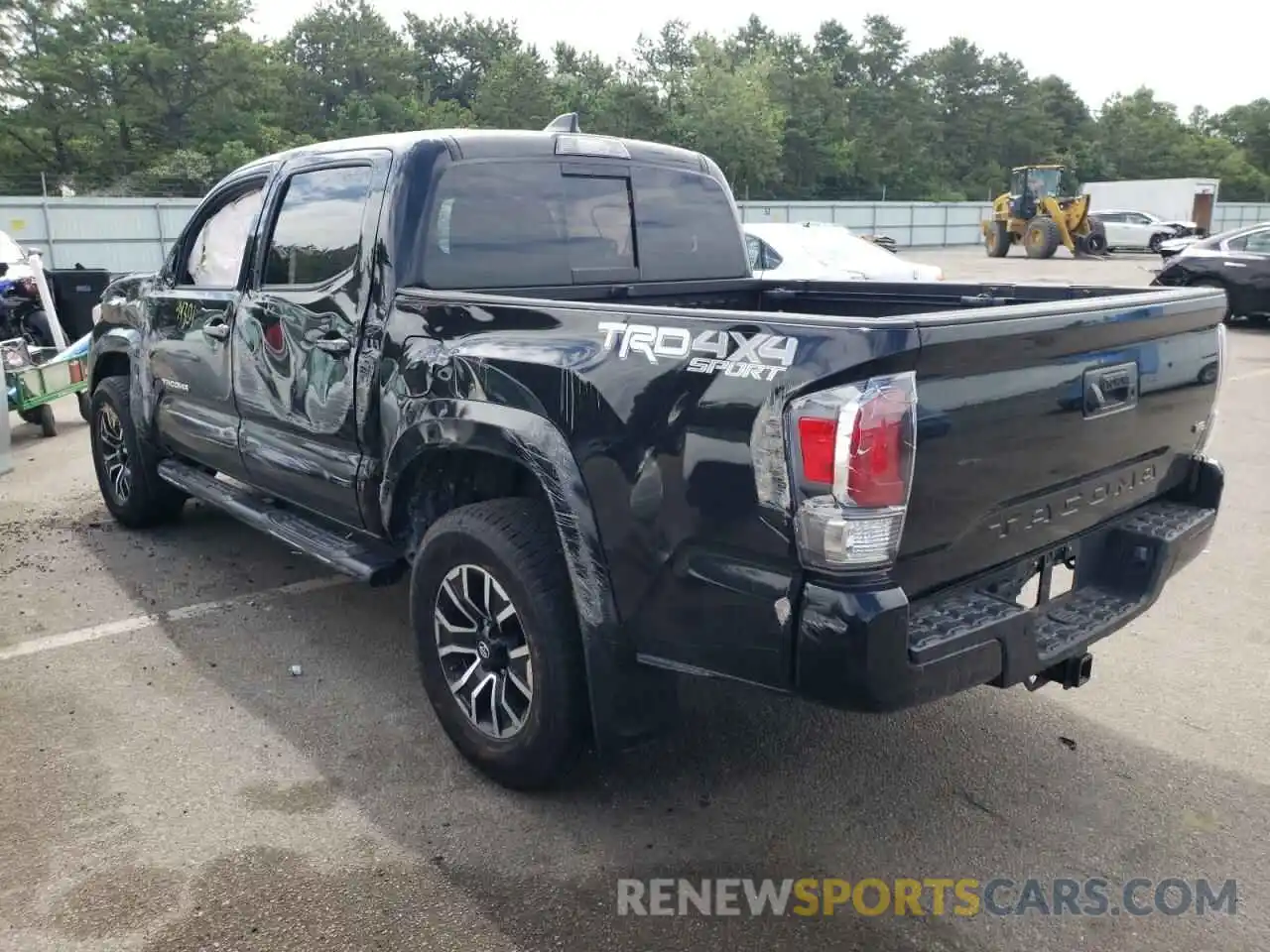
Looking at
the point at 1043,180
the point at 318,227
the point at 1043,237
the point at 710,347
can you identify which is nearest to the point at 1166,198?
the point at 1043,180

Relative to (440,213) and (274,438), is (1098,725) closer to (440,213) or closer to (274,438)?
(440,213)

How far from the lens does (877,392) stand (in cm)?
230

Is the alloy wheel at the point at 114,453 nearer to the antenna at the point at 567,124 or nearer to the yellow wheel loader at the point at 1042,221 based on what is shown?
the antenna at the point at 567,124

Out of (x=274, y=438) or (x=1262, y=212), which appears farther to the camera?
(x=1262, y=212)

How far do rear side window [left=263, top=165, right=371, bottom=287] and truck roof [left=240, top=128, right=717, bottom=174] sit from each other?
118 millimetres

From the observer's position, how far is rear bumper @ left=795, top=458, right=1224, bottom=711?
2.36m

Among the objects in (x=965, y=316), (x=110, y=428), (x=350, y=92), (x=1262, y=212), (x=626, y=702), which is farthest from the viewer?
(x=350, y=92)

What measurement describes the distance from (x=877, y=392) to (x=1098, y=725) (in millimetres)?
2119

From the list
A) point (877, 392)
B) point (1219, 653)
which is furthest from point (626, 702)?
point (1219, 653)

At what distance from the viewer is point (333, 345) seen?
152 inches

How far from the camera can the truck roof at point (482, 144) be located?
12.4ft

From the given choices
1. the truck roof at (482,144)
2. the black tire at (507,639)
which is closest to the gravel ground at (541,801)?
the black tire at (507,639)

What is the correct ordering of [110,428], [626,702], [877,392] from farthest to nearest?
[110,428] < [626,702] < [877,392]

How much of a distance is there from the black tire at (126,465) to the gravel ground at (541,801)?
1.24 metres
